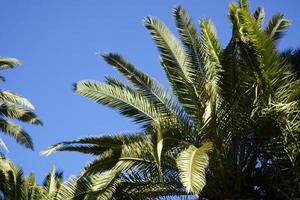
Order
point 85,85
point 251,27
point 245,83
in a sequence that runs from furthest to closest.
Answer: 1. point 85,85
2. point 245,83
3. point 251,27

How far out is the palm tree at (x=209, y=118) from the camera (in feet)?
32.2

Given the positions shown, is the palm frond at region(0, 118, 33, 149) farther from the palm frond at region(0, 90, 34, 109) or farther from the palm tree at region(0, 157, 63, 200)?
the palm tree at region(0, 157, 63, 200)

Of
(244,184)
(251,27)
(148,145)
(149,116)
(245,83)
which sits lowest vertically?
(244,184)

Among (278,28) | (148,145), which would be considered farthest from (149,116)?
(278,28)

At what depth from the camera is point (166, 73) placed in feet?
36.8

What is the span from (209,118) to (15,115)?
487 inches

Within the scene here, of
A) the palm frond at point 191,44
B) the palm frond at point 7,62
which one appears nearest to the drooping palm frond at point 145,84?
the palm frond at point 191,44

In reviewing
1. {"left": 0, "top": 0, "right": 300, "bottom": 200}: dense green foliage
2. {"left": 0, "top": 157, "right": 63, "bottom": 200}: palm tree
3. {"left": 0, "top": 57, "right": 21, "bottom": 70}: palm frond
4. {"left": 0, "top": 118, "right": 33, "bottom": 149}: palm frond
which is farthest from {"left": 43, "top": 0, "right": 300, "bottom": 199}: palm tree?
{"left": 0, "top": 57, "right": 21, "bottom": 70}: palm frond

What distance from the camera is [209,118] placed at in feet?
33.0

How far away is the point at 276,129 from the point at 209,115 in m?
1.31

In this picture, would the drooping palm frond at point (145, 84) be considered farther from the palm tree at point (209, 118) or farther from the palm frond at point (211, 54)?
the palm frond at point (211, 54)

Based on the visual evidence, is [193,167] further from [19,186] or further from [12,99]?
[12,99]

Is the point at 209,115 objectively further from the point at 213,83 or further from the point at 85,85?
the point at 85,85

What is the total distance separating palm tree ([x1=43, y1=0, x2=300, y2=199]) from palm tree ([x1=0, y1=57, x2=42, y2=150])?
1001 centimetres
